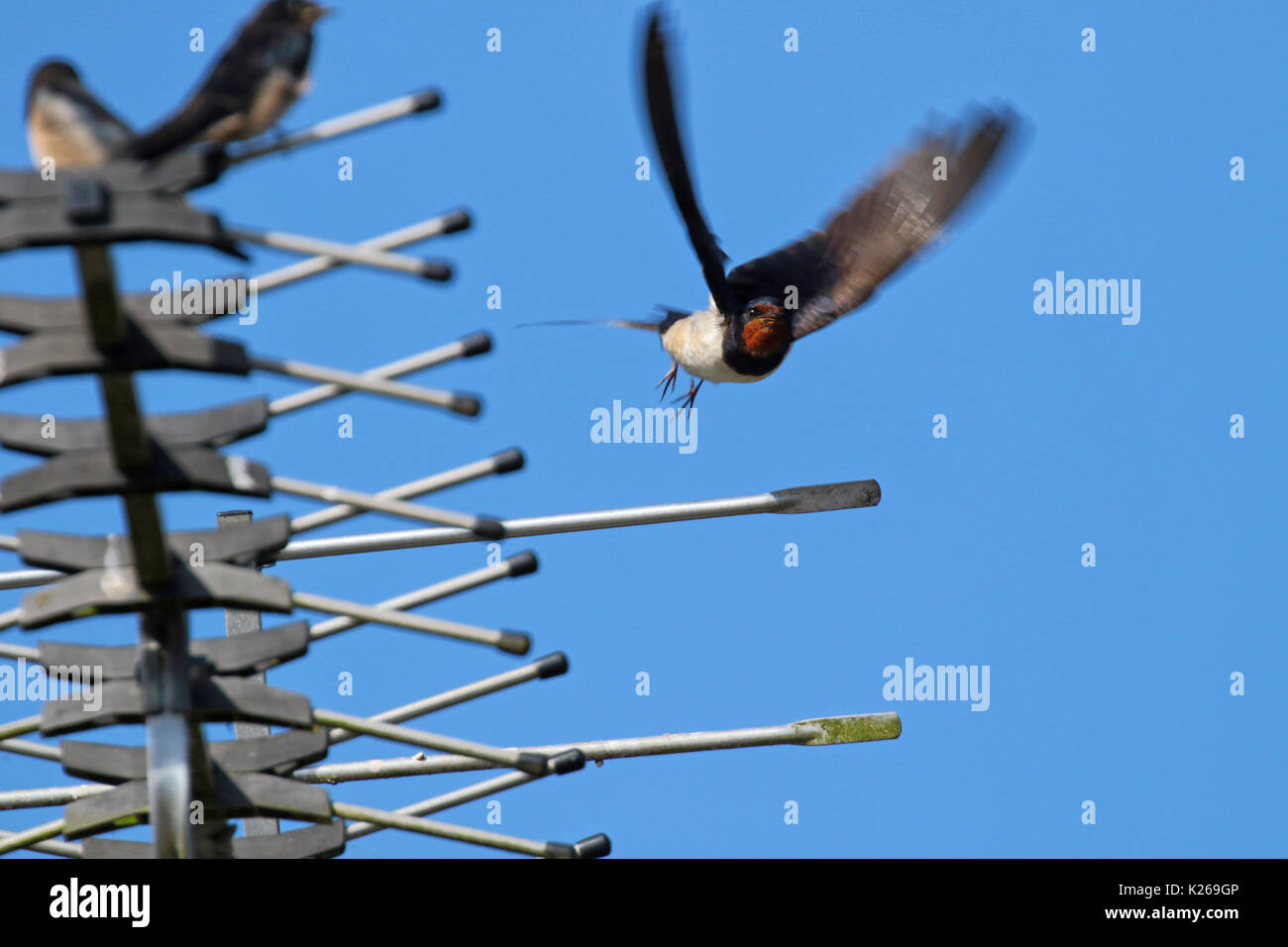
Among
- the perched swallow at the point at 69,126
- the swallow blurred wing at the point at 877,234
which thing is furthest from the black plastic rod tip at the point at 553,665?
the swallow blurred wing at the point at 877,234

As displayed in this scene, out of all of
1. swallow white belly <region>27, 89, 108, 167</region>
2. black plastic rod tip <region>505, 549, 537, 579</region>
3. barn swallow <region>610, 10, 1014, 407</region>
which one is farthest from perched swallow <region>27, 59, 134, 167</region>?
barn swallow <region>610, 10, 1014, 407</region>

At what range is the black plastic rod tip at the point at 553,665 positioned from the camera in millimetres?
6324

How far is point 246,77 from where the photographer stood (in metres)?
5.33

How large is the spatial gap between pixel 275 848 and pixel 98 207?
2969 mm

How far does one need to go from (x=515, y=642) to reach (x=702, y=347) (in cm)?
364

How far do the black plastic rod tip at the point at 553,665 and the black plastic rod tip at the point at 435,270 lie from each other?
6.24ft

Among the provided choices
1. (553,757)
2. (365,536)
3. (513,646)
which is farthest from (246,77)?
(365,536)

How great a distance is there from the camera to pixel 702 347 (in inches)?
364

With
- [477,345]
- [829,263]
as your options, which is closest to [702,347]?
[829,263]

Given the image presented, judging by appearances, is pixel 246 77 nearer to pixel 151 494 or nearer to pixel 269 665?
pixel 151 494

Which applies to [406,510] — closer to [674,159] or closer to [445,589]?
[445,589]

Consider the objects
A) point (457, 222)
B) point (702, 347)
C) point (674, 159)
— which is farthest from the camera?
point (702, 347)

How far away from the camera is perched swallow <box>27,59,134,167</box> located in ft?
17.5

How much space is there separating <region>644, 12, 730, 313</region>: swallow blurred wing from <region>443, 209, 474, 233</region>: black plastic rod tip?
154 centimetres
